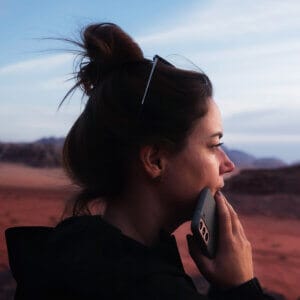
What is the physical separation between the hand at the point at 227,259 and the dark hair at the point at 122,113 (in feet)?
0.96

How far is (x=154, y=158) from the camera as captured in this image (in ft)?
5.64

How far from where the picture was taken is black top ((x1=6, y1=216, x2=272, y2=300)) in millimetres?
1367

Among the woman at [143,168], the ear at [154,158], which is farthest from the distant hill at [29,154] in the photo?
the ear at [154,158]

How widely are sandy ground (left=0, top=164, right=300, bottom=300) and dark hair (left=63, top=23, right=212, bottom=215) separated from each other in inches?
11.8

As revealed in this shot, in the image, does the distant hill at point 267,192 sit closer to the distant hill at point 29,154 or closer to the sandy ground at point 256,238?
the sandy ground at point 256,238

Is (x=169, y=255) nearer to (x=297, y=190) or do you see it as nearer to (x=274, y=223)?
(x=274, y=223)

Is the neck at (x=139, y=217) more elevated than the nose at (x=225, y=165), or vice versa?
the nose at (x=225, y=165)

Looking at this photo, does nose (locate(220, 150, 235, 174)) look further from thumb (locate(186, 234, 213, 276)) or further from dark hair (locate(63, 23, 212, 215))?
thumb (locate(186, 234, 213, 276))

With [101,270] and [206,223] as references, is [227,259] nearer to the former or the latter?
[206,223]

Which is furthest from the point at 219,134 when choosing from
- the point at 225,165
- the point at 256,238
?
the point at 256,238

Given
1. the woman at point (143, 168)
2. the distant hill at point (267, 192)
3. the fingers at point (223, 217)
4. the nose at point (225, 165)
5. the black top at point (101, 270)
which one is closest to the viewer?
the black top at point (101, 270)

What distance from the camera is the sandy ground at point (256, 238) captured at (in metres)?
7.83

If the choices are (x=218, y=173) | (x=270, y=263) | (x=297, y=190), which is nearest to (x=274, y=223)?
(x=270, y=263)

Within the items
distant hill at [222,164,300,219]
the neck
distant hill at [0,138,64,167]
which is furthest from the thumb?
distant hill at [0,138,64,167]
